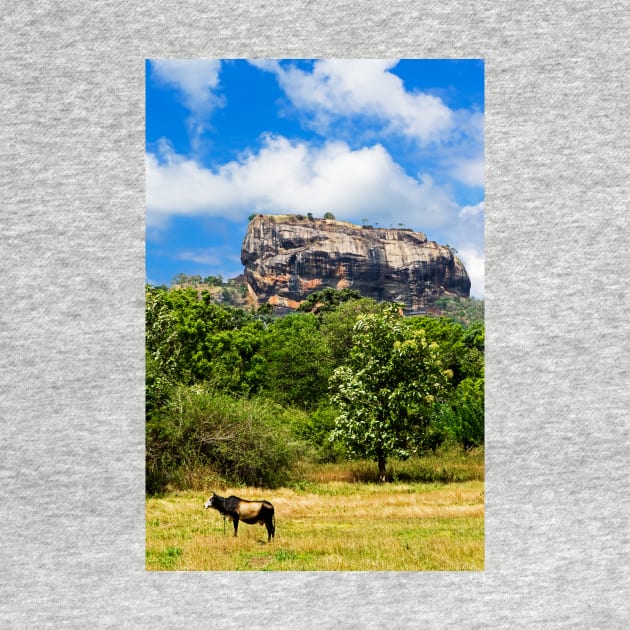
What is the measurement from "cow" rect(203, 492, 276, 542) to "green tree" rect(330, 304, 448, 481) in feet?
7.80

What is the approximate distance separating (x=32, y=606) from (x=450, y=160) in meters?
6.35

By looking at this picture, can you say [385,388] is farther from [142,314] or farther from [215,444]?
[142,314]

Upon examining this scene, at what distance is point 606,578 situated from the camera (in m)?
5.82

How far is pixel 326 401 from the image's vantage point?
998cm

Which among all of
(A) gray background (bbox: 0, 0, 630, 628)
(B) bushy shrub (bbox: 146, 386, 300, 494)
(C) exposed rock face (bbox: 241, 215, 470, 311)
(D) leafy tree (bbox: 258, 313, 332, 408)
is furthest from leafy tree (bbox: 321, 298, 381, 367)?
(A) gray background (bbox: 0, 0, 630, 628)

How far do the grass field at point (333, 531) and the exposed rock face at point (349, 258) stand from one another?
7.70 ft

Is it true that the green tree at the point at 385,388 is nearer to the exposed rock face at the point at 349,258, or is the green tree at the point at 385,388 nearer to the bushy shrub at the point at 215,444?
the exposed rock face at the point at 349,258

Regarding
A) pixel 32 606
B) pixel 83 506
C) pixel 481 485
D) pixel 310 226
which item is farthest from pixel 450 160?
pixel 32 606

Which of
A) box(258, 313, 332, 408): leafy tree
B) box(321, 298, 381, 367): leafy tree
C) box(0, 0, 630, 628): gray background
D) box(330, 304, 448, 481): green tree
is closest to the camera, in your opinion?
box(0, 0, 630, 628): gray background

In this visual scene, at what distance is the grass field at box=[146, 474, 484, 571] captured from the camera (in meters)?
6.26

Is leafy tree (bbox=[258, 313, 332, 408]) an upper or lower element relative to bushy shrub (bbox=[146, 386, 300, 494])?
upper

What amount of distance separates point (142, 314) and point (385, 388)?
4448 mm

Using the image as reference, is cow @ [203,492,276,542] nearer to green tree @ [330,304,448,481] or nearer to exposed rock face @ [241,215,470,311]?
green tree @ [330,304,448,481]

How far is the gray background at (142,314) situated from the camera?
5.88 m
